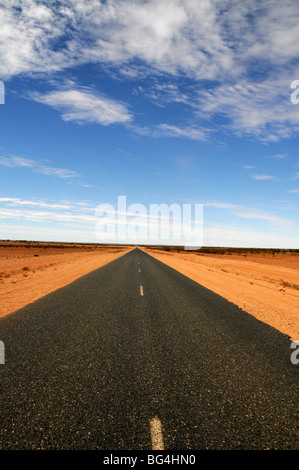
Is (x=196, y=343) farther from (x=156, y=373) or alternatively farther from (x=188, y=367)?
Result: (x=156, y=373)

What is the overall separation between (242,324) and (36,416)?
5976mm

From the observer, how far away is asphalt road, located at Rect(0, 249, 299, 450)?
3055 mm

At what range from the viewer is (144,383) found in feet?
13.8

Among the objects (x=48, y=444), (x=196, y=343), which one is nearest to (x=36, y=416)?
(x=48, y=444)

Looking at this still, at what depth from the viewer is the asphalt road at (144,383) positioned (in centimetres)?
305

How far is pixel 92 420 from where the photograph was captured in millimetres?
3279

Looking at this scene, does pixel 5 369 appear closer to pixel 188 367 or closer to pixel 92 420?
pixel 92 420

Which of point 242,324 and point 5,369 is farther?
point 242,324
